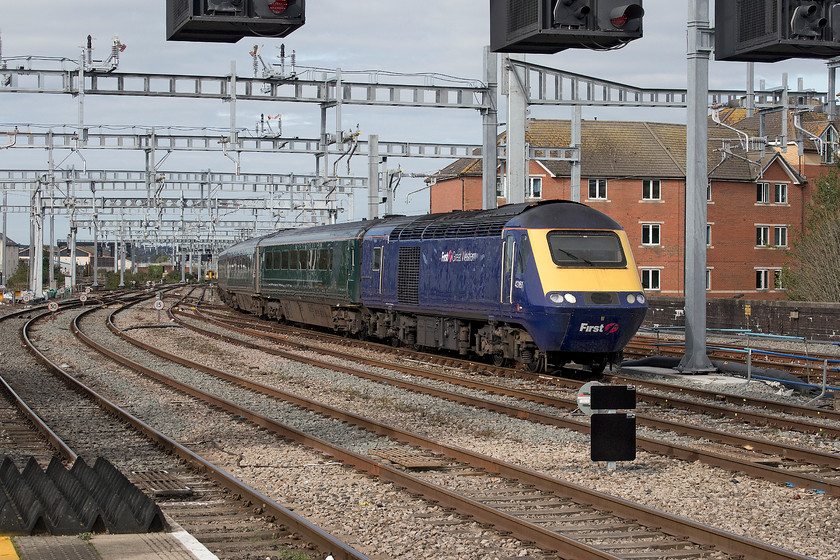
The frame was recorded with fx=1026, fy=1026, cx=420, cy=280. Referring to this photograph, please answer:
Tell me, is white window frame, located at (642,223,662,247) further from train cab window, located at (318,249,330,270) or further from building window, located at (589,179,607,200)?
train cab window, located at (318,249,330,270)

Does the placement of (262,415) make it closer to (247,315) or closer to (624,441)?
(624,441)

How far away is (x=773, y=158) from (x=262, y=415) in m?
52.9

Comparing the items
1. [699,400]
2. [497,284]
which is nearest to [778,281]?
[497,284]

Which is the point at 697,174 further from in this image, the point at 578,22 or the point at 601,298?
the point at 578,22

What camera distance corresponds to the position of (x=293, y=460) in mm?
10992

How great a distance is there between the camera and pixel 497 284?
1911 cm

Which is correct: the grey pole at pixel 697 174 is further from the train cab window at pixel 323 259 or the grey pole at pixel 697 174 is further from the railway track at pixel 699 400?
the train cab window at pixel 323 259

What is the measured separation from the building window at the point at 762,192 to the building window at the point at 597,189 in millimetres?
9630

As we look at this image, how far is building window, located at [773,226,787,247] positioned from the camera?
61875mm

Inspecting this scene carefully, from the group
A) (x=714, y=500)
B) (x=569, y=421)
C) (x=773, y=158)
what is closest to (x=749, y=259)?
(x=773, y=158)

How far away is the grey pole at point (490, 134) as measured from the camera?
87.8 feet

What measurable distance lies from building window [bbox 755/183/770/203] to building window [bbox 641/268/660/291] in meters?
8.15

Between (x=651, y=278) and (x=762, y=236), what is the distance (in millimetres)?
8016

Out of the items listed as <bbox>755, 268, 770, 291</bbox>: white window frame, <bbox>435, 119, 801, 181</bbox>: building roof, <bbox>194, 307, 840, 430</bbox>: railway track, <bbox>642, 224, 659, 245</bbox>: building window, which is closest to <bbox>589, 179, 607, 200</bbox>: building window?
<bbox>435, 119, 801, 181</bbox>: building roof
